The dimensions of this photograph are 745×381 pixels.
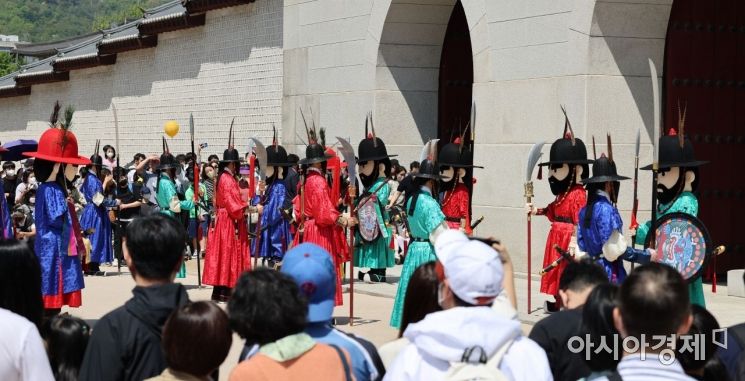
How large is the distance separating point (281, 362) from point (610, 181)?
20.3ft

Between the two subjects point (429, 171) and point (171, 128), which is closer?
point (429, 171)

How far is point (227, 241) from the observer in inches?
504

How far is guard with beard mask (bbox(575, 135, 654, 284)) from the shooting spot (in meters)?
9.19

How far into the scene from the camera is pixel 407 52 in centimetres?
1688

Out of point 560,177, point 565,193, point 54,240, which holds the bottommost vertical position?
point 54,240

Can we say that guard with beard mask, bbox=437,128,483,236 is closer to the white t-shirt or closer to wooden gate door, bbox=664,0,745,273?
wooden gate door, bbox=664,0,745,273

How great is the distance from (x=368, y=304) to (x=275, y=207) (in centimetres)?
250

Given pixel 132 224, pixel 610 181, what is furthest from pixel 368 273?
pixel 132 224

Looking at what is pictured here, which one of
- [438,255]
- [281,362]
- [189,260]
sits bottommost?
[189,260]

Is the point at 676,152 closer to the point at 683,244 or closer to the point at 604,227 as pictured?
the point at 604,227

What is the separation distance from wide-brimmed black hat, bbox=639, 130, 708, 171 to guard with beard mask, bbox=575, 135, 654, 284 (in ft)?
1.77

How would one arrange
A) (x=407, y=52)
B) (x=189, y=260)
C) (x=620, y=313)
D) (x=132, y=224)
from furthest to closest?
(x=189, y=260)
(x=407, y=52)
(x=132, y=224)
(x=620, y=313)

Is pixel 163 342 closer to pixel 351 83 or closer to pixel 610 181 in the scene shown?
pixel 610 181

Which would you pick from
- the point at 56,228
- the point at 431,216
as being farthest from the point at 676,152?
the point at 56,228
